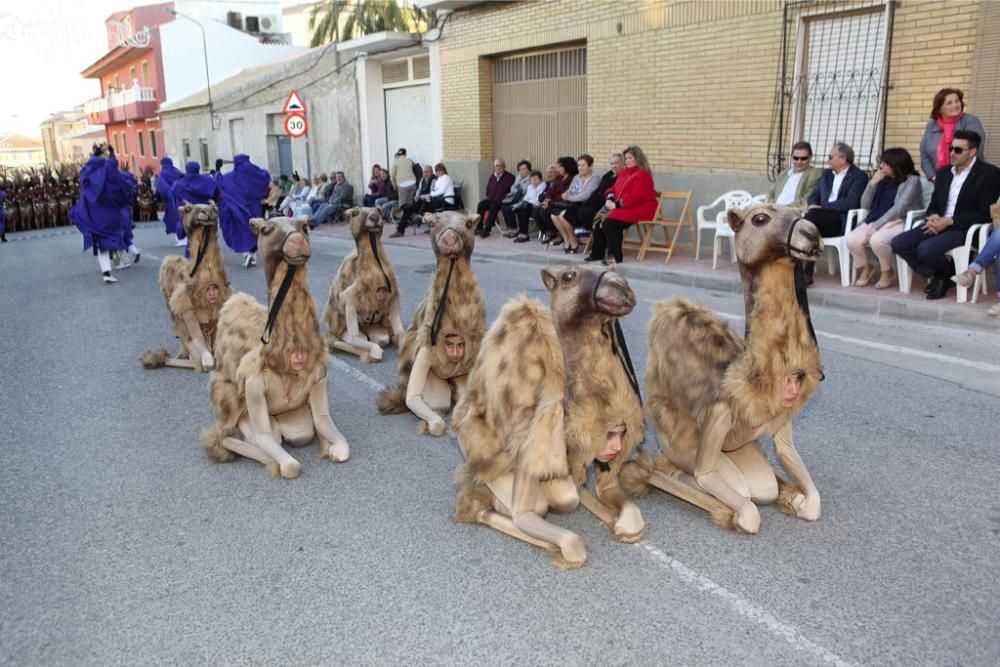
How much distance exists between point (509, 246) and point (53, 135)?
64.0 metres

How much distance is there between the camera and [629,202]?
12.0 metres

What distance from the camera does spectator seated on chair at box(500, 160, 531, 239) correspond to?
15873mm

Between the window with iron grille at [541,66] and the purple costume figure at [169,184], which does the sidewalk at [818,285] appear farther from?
the purple costume figure at [169,184]

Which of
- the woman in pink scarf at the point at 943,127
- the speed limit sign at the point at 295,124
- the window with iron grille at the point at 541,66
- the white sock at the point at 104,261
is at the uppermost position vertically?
the window with iron grille at the point at 541,66

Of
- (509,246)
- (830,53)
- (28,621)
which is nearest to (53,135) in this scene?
(509,246)

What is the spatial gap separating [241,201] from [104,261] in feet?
7.68

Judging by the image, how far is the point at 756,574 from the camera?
139 inches

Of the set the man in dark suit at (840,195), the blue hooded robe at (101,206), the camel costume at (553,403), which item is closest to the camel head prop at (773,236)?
the camel costume at (553,403)

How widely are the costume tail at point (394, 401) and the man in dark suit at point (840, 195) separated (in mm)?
5854

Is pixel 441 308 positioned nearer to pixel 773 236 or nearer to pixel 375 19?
pixel 773 236

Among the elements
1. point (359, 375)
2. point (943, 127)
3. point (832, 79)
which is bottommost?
point (359, 375)

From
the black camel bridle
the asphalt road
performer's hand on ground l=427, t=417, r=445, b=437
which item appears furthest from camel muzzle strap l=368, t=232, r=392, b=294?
the black camel bridle

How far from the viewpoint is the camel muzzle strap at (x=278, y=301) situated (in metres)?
4.63

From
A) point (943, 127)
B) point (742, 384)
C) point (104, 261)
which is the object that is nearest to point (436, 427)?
point (742, 384)
